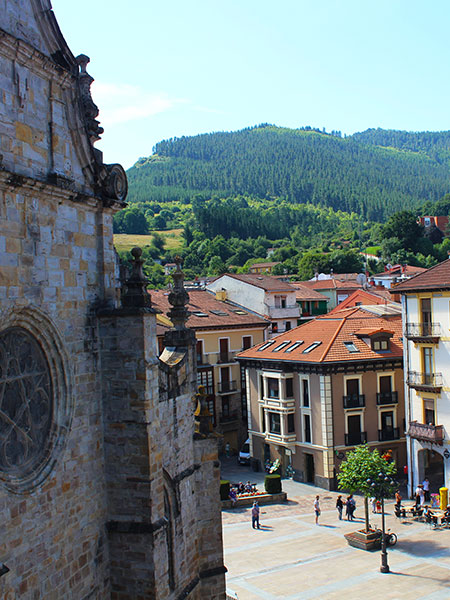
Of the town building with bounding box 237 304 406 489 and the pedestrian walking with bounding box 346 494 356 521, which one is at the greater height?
the town building with bounding box 237 304 406 489

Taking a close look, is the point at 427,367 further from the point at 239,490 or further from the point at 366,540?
the point at 239,490

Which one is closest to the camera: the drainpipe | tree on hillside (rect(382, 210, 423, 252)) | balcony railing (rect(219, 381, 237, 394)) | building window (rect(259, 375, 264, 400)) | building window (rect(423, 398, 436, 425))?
building window (rect(423, 398, 436, 425))

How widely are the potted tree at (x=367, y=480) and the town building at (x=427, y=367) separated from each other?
635 centimetres

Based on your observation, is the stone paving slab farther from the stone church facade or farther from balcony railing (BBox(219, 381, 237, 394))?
balcony railing (BBox(219, 381, 237, 394))

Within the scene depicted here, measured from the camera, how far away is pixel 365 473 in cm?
2942

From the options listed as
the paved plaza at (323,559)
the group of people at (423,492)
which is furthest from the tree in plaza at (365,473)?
the group of people at (423,492)

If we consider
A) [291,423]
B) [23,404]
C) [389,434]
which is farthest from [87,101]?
[389,434]

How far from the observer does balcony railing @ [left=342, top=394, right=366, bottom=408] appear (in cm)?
3969

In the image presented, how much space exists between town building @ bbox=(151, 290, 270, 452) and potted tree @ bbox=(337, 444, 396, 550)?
1849 centimetres

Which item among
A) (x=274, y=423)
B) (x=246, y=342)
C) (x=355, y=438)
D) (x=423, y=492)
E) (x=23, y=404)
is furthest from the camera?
(x=246, y=342)

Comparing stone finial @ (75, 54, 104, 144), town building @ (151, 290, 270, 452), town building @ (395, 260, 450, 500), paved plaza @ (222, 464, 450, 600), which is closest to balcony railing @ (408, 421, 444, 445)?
town building @ (395, 260, 450, 500)

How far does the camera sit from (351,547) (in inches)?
1164

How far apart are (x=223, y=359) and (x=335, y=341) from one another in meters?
11.7

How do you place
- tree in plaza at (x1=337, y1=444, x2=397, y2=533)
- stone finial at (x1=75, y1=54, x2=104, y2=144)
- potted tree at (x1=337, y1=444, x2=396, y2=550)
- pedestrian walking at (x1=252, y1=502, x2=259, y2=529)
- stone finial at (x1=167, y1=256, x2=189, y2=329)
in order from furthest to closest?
pedestrian walking at (x1=252, y1=502, x2=259, y2=529) < tree in plaza at (x1=337, y1=444, x2=397, y2=533) < potted tree at (x1=337, y1=444, x2=396, y2=550) < stone finial at (x1=167, y1=256, x2=189, y2=329) < stone finial at (x1=75, y1=54, x2=104, y2=144)
